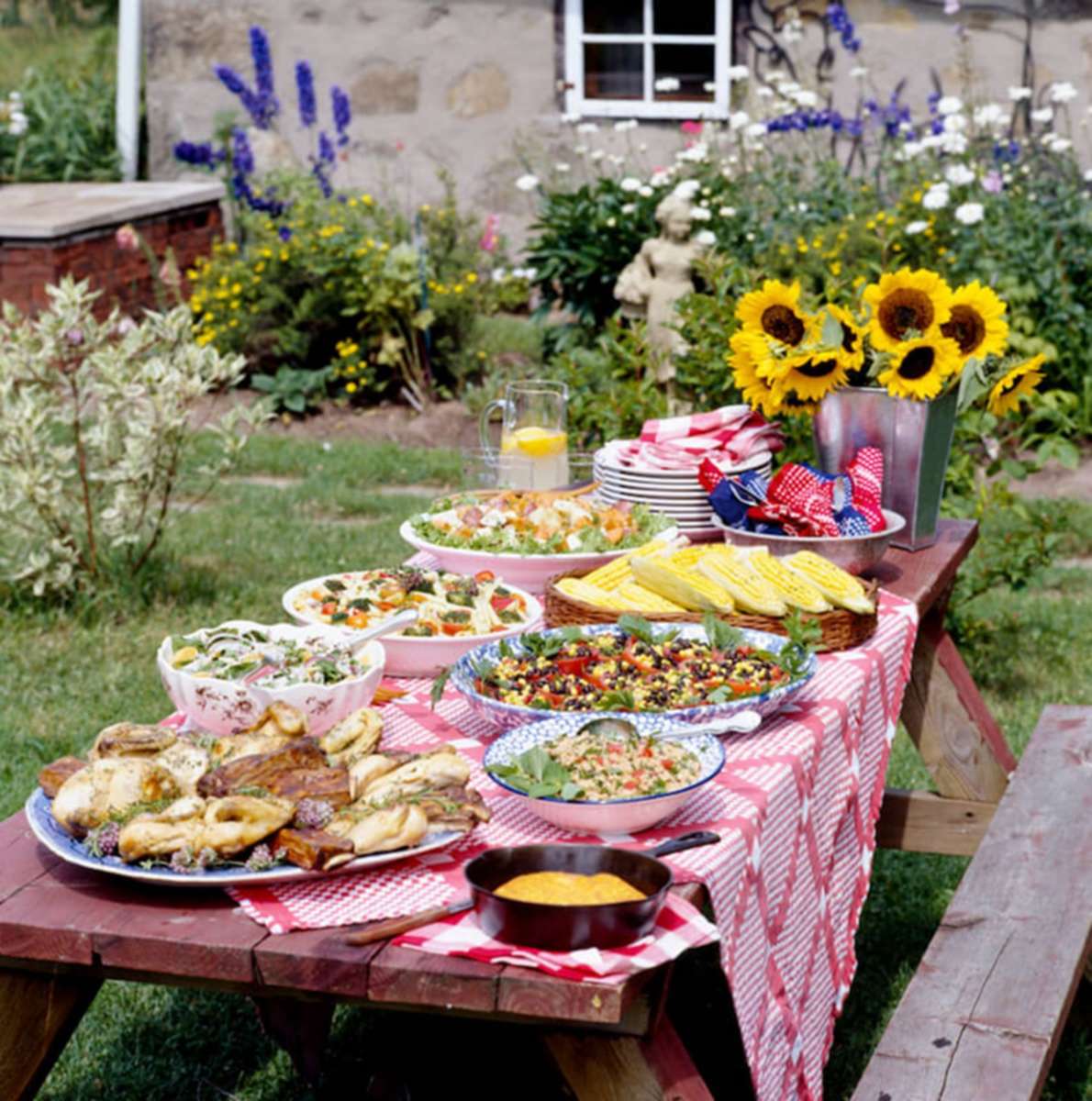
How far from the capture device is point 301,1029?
3.19 meters

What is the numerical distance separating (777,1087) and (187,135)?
993 centimetres

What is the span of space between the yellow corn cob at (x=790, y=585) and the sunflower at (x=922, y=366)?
0.60m

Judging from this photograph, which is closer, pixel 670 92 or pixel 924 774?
pixel 924 774

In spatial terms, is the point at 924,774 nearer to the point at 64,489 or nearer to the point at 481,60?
the point at 64,489

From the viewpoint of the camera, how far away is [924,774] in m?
4.84

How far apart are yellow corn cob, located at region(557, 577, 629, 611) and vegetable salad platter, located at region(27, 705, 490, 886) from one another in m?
0.69

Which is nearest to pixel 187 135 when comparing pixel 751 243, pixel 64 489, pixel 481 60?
pixel 481 60

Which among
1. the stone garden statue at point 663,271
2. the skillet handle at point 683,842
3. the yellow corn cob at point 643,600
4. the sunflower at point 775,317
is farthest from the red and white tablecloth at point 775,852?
the stone garden statue at point 663,271

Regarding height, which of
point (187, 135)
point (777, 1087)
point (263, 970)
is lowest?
point (777, 1087)

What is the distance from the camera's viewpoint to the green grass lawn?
3.44 metres

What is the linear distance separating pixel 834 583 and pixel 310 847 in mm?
1239

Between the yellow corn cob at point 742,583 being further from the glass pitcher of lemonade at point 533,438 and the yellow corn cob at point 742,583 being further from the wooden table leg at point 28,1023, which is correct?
the wooden table leg at point 28,1023

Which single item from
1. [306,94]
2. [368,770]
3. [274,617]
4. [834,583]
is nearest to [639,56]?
[306,94]

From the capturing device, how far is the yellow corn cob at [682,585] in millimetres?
2885
